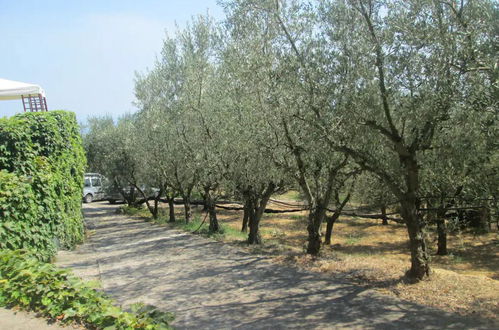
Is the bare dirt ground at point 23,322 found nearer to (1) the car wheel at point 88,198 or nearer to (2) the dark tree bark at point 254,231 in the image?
(2) the dark tree bark at point 254,231

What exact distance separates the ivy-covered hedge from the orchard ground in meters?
4.45

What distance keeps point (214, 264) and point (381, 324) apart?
458 centimetres

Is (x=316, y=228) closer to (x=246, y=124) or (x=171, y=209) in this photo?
(x=246, y=124)

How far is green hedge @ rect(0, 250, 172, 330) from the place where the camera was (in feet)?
13.3

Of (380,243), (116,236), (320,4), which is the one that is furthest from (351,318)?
(380,243)

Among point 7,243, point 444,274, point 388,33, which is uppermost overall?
point 388,33

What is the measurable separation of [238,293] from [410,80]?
4063 mm

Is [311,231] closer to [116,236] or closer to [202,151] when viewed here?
[202,151]

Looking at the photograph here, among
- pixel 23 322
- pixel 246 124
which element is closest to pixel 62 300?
pixel 23 322

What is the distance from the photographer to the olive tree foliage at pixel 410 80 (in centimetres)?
531

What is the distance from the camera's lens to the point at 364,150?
23.8ft

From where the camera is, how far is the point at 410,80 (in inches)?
238

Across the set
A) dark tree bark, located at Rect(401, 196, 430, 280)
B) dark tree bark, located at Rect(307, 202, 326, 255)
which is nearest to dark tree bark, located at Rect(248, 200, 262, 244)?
dark tree bark, located at Rect(307, 202, 326, 255)

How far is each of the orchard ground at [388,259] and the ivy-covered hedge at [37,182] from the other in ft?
14.6
